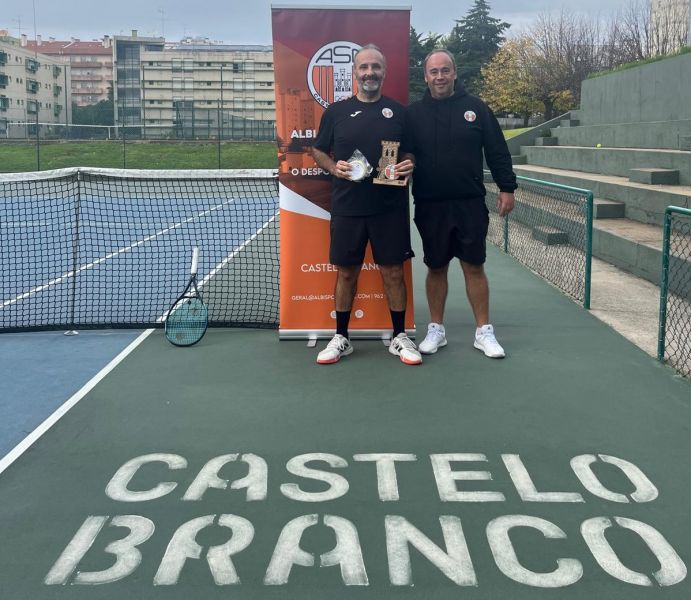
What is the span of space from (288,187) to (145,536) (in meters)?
3.54

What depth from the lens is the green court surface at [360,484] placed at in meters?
2.98

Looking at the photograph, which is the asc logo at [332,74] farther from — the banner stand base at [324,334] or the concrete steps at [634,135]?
the concrete steps at [634,135]

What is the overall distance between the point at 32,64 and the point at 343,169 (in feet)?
357

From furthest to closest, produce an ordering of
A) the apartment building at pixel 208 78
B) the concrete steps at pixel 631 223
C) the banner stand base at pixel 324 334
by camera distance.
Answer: the apartment building at pixel 208 78
the concrete steps at pixel 631 223
the banner stand base at pixel 324 334

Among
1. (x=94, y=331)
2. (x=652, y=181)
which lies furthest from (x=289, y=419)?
(x=652, y=181)

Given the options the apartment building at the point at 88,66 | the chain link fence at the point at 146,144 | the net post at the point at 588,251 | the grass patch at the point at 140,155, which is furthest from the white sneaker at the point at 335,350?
the apartment building at the point at 88,66

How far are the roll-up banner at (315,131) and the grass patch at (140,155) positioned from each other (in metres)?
28.5

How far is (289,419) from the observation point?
464 cm

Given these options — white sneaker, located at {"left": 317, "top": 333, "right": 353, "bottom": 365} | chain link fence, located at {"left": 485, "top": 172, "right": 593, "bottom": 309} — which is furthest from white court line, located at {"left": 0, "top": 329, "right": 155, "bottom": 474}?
chain link fence, located at {"left": 485, "top": 172, "right": 593, "bottom": 309}

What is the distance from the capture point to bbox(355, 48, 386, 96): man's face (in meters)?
5.48

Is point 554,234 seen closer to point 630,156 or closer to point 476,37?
point 630,156

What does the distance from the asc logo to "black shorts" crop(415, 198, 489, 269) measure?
1034mm

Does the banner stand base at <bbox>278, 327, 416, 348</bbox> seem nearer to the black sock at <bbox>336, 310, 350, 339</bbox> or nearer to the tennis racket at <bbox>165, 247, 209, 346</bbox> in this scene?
the black sock at <bbox>336, 310, 350, 339</bbox>

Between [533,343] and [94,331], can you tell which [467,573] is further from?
[94,331]
